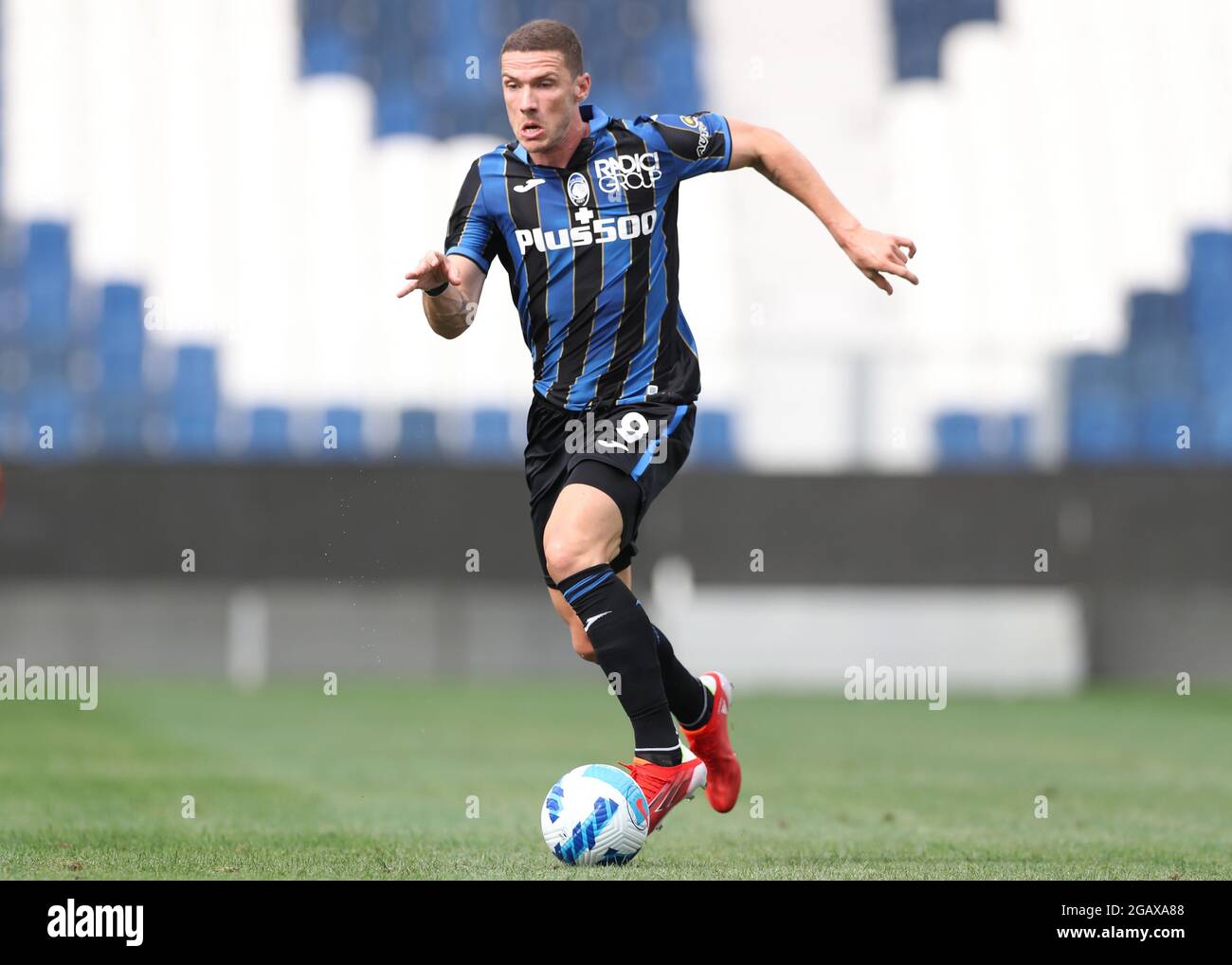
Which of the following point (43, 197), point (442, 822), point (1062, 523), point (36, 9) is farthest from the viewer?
point (36, 9)

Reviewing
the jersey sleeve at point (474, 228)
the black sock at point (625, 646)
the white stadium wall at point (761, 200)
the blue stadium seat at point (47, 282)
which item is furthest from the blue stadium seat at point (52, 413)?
the black sock at point (625, 646)

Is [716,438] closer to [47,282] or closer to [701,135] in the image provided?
[47,282]

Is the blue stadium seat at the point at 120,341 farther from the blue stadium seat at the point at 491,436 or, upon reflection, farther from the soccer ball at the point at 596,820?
the soccer ball at the point at 596,820

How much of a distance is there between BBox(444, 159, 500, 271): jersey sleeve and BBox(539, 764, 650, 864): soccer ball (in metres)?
1.63

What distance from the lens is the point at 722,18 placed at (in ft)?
69.9

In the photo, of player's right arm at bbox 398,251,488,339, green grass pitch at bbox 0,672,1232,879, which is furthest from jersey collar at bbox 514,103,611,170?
green grass pitch at bbox 0,672,1232,879

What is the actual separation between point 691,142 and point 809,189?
394 mm

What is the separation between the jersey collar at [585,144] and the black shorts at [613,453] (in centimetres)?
72

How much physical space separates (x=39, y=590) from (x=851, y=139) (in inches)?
396

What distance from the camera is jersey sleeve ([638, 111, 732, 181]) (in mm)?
5566

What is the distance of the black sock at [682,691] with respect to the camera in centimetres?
556

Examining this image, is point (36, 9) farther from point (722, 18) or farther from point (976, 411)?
point (976, 411)

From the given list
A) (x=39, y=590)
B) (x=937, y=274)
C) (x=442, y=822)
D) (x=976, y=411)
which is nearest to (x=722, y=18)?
(x=937, y=274)
